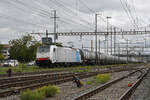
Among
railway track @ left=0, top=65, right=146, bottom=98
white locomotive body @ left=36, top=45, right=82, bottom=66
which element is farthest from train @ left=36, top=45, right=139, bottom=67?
railway track @ left=0, top=65, right=146, bottom=98

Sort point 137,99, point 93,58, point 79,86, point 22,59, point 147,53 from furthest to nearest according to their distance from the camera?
point 147,53, point 93,58, point 22,59, point 79,86, point 137,99

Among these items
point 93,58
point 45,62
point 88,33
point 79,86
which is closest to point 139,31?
point 88,33

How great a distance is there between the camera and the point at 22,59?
3734 cm

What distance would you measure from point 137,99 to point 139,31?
3720 cm

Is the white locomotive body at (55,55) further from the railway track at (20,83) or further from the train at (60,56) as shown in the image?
the railway track at (20,83)

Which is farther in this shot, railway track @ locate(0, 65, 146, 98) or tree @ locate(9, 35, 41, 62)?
tree @ locate(9, 35, 41, 62)

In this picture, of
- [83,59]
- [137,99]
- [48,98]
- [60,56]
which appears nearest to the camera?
[137,99]

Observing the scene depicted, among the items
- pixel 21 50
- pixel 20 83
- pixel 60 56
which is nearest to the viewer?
pixel 20 83

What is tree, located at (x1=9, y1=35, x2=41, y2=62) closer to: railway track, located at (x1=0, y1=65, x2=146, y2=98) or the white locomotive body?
the white locomotive body

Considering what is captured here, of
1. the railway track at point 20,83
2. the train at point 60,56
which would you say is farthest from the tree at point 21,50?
the railway track at point 20,83

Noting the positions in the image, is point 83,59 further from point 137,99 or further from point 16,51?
point 137,99

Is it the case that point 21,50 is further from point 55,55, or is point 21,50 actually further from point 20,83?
point 20,83

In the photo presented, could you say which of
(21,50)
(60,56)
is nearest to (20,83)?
(21,50)

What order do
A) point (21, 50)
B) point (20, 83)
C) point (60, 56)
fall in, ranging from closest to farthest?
point (20, 83) < point (21, 50) < point (60, 56)
